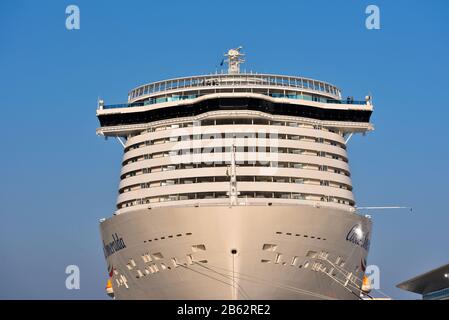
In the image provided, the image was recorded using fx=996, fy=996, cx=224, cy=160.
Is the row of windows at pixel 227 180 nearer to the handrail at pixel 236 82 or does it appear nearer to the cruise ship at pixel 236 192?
the cruise ship at pixel 236 192

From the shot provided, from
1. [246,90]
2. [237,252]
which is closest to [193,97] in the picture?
[246,90]

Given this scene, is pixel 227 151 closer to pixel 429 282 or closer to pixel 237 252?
pixel 237 252

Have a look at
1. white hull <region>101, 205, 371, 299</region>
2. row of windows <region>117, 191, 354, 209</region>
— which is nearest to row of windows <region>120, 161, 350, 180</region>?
row of windows <region>117, 191, 354, 209</region>

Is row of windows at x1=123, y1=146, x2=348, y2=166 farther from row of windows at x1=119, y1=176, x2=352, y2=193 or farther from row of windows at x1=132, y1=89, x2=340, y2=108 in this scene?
row of windows at x1=132, y1=89, x2=340, y2=108

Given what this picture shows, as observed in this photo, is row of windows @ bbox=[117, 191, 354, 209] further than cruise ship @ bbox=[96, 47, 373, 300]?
Yes

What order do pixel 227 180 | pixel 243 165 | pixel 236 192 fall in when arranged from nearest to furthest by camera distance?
1. pixel 236 192
2. pixel 227 180
3. pixel 243 165

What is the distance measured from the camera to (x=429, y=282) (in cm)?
6544

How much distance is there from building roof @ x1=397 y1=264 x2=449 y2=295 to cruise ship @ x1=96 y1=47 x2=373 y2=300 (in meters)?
5.75

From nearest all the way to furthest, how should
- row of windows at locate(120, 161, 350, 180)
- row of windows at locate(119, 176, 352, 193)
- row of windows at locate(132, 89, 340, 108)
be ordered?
row of windows at locate(119, 176, 352, 193)
row of windows at locate(120, 161, 350, 180)
row of windows at locate(132, 89, 340, 108)

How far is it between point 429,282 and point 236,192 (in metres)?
20.0

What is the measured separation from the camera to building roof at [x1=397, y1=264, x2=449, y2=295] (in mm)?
61516

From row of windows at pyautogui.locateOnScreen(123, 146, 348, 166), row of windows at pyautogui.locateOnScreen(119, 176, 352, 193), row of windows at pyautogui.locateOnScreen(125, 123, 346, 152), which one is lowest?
row of windows at pyautogui.locateOnScreen(119, 176, 352, 193)
